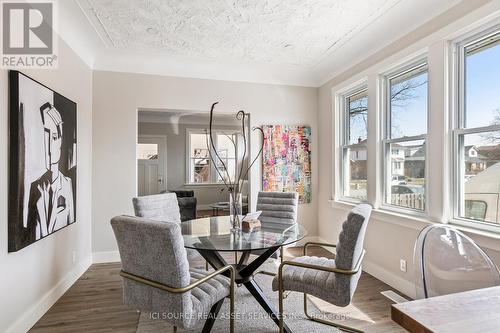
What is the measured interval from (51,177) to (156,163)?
546cm

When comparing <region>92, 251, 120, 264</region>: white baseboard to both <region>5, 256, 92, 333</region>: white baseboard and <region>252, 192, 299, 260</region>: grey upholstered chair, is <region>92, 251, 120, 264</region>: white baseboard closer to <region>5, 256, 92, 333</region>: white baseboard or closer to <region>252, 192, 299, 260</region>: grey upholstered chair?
<region>5, 256, 92, 333</region>: white baseboard

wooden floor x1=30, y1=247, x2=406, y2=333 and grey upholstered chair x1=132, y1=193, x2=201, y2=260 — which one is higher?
grey upholstered chair x1=132, y1=193, x2=201, y2=260

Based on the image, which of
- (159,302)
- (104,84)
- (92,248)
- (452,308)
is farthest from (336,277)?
(104,84)

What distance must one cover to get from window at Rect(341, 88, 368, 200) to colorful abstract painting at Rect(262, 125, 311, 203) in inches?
22.9

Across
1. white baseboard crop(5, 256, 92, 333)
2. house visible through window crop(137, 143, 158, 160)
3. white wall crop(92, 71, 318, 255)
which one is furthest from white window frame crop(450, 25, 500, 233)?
house visible through window crop(137, 143, 158, 160)

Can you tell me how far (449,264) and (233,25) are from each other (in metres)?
2.67

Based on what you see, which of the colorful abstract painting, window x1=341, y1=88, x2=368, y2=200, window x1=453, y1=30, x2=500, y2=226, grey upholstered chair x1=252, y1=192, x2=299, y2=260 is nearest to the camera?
window x1=453, y1=30, x2=500, y2=226

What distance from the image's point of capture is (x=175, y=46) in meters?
3.38

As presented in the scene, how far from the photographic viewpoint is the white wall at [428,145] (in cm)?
222

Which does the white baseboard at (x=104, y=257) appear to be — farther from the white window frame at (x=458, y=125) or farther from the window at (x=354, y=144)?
the white window frame at (x=458, y=125)

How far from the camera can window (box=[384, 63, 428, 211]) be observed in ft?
9.03

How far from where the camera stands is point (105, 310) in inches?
96.5

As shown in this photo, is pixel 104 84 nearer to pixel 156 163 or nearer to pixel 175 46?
pixel 175 46

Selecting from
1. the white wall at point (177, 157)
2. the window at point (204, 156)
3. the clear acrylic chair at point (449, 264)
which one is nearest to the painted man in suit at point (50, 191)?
the clear acrylic chair at point (449, 264)
